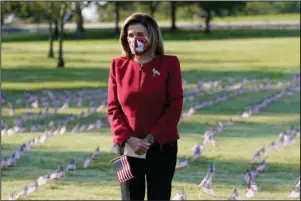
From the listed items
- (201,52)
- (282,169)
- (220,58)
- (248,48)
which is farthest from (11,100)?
(248,48)

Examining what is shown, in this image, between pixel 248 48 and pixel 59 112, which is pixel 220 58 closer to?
pixel 248 48

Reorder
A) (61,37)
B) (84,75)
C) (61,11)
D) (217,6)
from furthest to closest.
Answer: (217,6) → (61,11) → (61,37) → (84,75)

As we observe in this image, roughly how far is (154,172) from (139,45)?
78 centimetres

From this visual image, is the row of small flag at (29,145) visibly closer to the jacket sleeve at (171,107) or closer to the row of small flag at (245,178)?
the row of small flag at (245,178)

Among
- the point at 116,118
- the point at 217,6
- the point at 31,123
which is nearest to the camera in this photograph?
the point at 116,118

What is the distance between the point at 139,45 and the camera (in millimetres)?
5480

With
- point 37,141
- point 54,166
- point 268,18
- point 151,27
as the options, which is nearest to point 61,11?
point 37,141

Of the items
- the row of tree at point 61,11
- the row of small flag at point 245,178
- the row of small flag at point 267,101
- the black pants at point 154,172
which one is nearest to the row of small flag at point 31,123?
the row of small flag at point 267,101

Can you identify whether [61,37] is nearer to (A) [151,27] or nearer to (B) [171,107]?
(A) [151,27]

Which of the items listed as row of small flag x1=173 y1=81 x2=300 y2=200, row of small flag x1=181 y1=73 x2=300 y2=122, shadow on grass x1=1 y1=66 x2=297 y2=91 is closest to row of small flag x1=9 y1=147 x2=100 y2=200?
row of small flag x1=173 y1=81 x2=300 y2=200

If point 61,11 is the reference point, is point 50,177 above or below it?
above

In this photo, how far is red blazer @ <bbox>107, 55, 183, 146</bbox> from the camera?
5.43 m

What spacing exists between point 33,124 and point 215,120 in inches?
120

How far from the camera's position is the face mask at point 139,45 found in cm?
548
